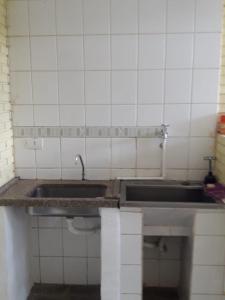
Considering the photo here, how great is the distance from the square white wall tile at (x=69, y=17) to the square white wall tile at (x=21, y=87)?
36cm

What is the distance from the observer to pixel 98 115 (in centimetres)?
191

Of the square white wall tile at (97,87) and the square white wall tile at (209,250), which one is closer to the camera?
the square white wall tile at (209,250)

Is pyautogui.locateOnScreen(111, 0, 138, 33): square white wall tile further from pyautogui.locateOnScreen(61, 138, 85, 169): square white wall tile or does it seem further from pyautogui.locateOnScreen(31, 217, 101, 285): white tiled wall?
pyautogui.locateOnScreen(31, 217, 101, 285): white tiled wall

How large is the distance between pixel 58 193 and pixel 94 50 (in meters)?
0.94

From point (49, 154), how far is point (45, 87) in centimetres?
44

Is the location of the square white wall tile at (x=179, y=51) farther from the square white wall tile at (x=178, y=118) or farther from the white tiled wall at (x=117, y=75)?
the square white wall tile at (x=178, y=118)

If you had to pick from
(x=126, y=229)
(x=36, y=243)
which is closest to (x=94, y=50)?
(x=126, y=229)

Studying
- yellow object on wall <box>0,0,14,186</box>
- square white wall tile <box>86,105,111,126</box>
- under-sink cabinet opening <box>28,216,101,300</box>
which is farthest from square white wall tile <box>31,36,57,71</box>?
under-sink cabinet opening <box>28,216,101,300</box>

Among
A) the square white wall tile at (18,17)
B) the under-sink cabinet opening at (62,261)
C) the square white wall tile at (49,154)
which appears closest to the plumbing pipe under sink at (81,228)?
the under-sink cabinet opening at (62,261)

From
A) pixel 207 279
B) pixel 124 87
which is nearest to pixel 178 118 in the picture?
pixel 124 87

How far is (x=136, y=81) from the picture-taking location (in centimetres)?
186

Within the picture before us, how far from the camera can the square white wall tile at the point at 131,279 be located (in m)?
1.58

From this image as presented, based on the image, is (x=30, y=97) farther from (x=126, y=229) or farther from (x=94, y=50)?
(x=126, y=229)

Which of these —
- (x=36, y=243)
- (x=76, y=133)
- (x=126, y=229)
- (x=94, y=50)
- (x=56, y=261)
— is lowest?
(x=56, y=261)
